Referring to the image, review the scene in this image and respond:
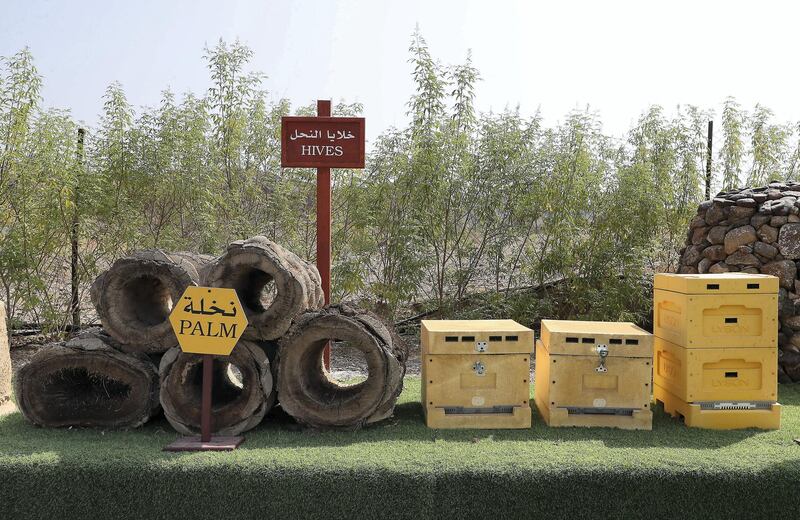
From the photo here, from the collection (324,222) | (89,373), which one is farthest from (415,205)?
(89,373)

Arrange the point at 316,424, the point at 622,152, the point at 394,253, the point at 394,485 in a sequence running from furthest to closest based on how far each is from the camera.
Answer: the point at 622,152 < the point at 394,253 < the point at 316,424 < the point at 394,485

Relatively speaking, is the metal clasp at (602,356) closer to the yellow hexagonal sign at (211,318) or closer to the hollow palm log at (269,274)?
the hollow palm log at (269,274)

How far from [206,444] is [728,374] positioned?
3230 mm

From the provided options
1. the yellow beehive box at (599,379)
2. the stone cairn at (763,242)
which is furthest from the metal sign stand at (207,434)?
the stone cairn at (763,242)

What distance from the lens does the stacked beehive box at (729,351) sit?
13.1 feet

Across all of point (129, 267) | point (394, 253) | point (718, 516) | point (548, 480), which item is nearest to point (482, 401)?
point (548, 480)

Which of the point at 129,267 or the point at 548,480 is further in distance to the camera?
the point at 129,267

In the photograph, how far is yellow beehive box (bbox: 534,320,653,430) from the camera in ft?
12.9

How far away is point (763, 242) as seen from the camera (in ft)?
18.6

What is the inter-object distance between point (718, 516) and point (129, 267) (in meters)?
3.54

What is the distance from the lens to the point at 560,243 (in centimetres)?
707

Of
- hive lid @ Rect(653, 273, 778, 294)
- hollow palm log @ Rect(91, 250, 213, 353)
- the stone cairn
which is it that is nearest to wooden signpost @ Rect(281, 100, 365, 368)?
hollow palm log @ Rect(91, 250, 213, 353)

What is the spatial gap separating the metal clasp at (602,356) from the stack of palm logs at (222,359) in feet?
4.01

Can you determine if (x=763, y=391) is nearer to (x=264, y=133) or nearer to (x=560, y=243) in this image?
(x=560, y=243)
